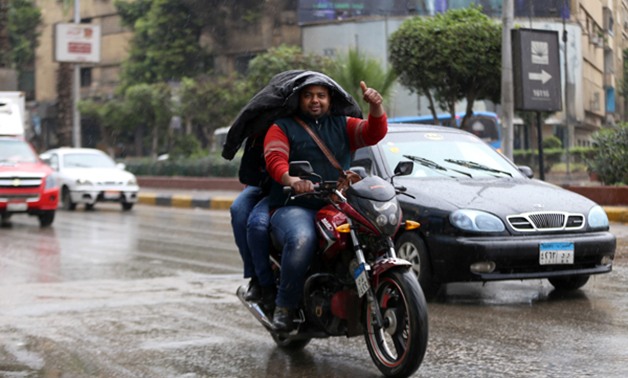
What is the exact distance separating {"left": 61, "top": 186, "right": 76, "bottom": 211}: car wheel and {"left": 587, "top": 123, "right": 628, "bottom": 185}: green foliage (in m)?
11.7

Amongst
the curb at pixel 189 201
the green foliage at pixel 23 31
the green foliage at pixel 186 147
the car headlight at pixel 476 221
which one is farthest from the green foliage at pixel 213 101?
the car headlight at pixel 476 221

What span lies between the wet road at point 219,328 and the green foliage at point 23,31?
54.3 m

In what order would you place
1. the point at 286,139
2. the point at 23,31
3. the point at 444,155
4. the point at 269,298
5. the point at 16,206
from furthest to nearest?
the point at 23,31
the point at 16,206
the point at 444,155
the point at 269,298
the point at 286,139

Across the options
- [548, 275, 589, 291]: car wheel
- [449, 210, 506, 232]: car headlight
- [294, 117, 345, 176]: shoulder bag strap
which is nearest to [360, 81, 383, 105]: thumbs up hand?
[294, 117, 345, 176]: shoulder bag strap

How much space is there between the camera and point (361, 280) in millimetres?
5133

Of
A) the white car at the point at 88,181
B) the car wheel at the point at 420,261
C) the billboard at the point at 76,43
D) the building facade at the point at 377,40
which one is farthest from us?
the billboard at the point at 76,43

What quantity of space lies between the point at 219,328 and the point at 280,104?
1.97 meters

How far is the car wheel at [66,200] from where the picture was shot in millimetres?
23391

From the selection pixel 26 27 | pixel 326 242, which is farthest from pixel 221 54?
pixel 326 242

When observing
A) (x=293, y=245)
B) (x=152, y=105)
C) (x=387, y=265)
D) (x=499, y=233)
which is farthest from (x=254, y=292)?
(x=152, y=105)

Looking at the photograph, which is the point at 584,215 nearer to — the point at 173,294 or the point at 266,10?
the point at 173,294

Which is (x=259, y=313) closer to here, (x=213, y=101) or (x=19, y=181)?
(x=19, y=181)

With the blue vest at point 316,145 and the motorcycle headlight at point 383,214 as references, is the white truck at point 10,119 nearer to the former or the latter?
the blue vest at point 316,145

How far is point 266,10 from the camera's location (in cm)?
5175
